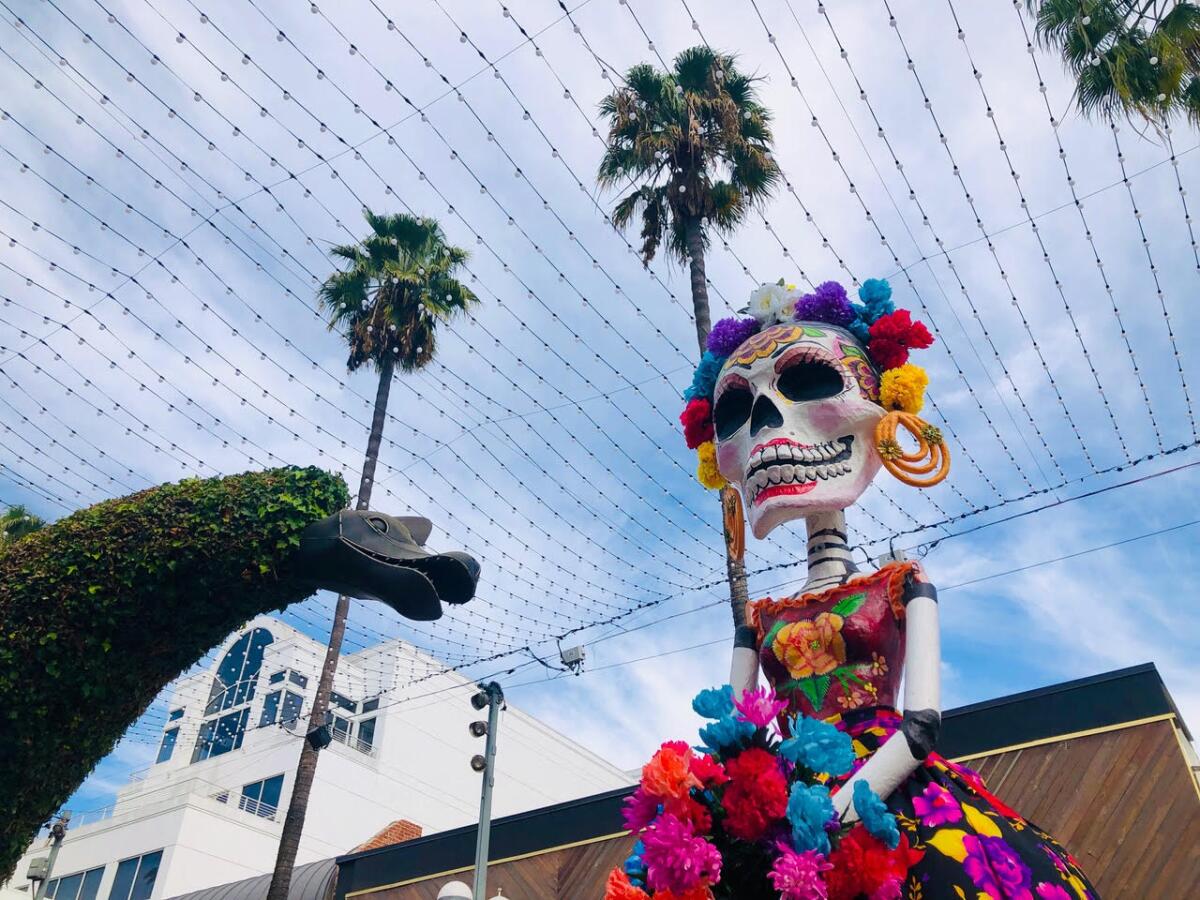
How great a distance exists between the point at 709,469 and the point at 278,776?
78.8 ft

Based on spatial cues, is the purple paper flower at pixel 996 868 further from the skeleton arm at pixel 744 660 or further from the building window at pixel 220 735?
the building window at pixel 220 735

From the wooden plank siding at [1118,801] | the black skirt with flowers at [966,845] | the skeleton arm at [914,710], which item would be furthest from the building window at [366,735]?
the black skirt with flowers at [966,845]

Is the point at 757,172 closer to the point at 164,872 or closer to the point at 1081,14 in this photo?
the point at 1081,14

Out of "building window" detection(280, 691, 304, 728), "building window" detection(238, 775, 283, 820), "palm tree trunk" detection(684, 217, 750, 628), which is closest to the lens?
"palm tree trunk" detection(684, 217, 750, 628)

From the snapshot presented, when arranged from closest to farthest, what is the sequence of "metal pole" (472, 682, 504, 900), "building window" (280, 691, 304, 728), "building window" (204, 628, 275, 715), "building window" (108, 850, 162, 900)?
1. "metal pole" (472, 682, 504, 900)
2. "building window" (108, 850, 162, 900)
3. "building window" (280, 691, 304, 728)
4. "building window" (204, 628, 275, 715)

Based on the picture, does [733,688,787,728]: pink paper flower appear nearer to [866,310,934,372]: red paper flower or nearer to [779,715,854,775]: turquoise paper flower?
[779,715,854,775]: turquoise paper flower

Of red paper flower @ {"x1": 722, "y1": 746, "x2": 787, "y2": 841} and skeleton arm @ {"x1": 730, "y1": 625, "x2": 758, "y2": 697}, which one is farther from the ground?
skeleton arm @ {"x1": 730, "y1": 625, "x2": 758, "y2": 697}

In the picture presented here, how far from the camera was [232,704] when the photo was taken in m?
29.3

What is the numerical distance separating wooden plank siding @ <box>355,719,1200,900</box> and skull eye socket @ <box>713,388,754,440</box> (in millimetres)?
3424

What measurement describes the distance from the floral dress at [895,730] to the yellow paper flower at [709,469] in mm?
855

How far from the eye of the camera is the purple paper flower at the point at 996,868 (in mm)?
2723

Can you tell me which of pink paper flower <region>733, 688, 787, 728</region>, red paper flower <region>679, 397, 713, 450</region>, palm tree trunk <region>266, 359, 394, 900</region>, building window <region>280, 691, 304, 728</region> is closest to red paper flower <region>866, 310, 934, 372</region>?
red paper flower <region>679, 397, 713, 450</region>

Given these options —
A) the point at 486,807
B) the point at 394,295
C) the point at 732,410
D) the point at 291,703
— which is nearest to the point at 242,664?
the point at 291,703

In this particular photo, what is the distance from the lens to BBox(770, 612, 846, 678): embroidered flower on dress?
12.0 feet
